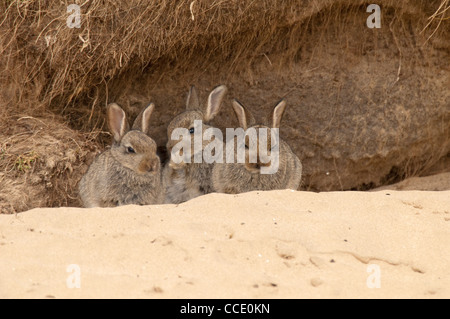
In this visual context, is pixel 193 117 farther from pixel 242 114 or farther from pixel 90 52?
pixel 90 52

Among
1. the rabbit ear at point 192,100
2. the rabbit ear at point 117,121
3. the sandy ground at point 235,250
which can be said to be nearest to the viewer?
the sandy ground at point 235,250

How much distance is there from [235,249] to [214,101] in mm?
3049

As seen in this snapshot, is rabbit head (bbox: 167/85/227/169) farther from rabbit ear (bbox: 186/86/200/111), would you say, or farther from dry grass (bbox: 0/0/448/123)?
dry grass (bbox: 0/0/448/123)

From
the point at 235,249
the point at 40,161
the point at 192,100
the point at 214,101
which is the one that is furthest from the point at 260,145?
the point at 235,249

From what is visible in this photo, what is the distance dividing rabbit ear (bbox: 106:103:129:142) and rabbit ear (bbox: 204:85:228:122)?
2.94ft

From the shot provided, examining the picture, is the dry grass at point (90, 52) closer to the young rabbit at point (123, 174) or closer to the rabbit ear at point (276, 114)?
the young rabbit at point (123, 174)

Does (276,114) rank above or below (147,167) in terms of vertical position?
above

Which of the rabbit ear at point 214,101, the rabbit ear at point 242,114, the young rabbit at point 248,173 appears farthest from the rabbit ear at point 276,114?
the rabbit ear at point 214,101

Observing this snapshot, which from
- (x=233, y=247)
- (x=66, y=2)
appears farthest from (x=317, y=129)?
(x=233, y=247)

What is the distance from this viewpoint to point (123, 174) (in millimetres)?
5961

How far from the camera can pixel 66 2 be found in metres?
5.80

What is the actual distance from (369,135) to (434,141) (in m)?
0.92

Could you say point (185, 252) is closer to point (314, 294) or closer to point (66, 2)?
point (314, 294)

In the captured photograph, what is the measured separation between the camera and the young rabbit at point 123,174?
5.92 metres
